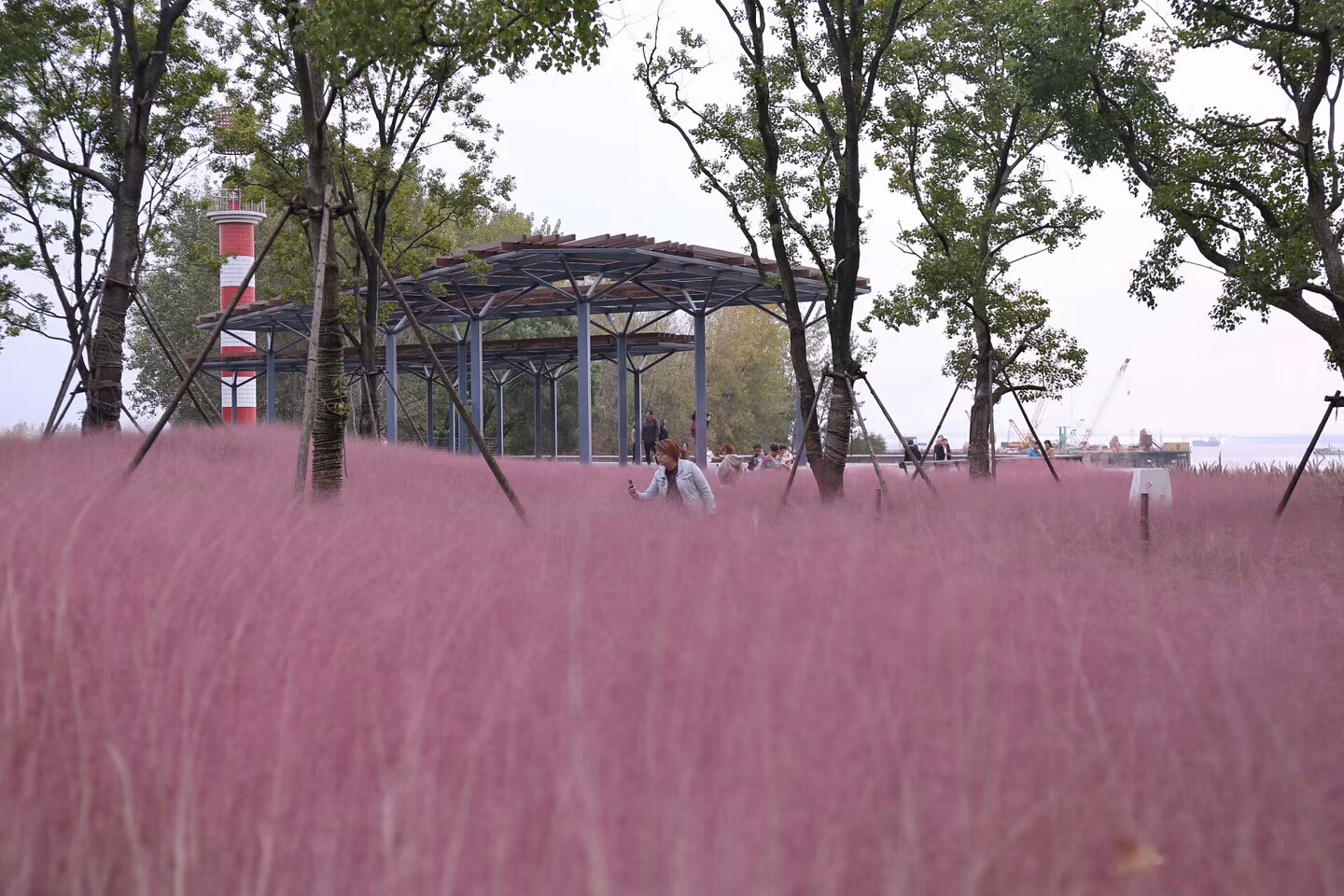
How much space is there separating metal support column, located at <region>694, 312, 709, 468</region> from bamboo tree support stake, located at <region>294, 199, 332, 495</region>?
16183 mm

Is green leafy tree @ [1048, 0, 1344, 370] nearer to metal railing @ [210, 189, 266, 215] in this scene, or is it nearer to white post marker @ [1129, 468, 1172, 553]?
white post marker @ [1129, 468, 1172, 553]

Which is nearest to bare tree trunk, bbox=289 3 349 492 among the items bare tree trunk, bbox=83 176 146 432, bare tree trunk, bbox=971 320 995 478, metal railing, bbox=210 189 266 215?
bare tree trunk, bbox=83 176 146 432

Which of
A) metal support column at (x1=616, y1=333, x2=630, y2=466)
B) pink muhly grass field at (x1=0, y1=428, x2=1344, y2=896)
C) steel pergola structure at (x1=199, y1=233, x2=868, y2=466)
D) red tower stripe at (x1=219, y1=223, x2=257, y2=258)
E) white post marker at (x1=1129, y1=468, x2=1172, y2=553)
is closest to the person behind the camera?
pink muhly grass field at (x1=0, y1=428, x2=1344, y2=896)

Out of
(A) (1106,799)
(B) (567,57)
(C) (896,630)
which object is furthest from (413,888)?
(B) (567,57)

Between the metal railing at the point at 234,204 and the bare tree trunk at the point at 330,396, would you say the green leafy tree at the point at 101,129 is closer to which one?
the bare tree trunk at the point at 330,396

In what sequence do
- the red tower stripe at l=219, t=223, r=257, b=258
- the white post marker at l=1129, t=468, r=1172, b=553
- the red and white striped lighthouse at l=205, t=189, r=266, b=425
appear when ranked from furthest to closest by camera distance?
the red tower stripe at l=219, t=223, r=257, b=258
the red and white striped lighthouse at l=205, t=189, r=266, b=425
the white post marker at l=1129, t=468, r=1172, b=553

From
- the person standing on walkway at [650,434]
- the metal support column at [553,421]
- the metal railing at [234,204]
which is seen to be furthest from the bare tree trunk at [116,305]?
the metal railing at [234,204]

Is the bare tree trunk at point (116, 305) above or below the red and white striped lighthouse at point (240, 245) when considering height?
below

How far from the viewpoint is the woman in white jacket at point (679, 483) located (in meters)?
9.57

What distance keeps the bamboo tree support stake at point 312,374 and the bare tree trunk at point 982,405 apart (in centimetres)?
1243

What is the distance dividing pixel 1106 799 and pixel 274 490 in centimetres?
693

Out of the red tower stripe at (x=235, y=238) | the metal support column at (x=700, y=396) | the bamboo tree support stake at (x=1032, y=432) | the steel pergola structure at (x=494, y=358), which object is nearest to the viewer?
the bamboo tree support stake at (x=1032, y=432)

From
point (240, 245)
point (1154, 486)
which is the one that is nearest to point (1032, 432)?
point (1154, 486)

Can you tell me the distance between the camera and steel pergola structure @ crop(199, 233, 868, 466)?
21406mm
